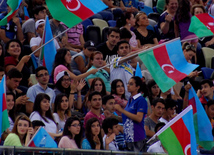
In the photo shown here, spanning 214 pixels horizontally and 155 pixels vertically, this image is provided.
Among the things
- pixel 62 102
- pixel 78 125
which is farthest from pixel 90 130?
pixel 62 102

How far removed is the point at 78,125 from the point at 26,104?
1.23 metres

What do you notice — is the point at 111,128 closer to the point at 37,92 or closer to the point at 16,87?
the point at 37,92

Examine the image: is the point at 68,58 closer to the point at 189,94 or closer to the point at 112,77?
the point at 112,77

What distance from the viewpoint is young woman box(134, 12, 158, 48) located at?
45.5 ft

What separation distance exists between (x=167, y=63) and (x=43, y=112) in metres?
1.99

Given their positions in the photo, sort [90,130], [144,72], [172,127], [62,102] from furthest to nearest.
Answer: [144,72], [62,102], [90,130], [172,127]

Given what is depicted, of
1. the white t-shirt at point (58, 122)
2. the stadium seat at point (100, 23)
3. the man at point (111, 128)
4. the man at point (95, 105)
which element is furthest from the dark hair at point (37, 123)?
the stadium seat at point (100, 23)

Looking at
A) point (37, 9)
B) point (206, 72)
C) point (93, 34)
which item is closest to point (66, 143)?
point (37, 9)

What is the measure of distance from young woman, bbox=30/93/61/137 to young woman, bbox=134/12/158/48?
4.32 meters

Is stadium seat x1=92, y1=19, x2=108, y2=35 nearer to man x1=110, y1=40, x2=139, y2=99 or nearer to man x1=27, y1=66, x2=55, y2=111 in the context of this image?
man x1=110, y1=40, x2=139, y2=99

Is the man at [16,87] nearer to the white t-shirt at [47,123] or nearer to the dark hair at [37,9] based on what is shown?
the white t-shirt at [47,123]

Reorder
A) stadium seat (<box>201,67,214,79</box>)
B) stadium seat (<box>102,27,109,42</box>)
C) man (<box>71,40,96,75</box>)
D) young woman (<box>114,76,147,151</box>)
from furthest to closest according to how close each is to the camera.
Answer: stadium seat (<box>201,67,214,79</box>) < stadium seat (<box>102,27,109,42</box>) < man (<box>71,40,96,75</box>) < young woman (<box>114,76,147,151</box>)

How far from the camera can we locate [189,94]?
38.4ft

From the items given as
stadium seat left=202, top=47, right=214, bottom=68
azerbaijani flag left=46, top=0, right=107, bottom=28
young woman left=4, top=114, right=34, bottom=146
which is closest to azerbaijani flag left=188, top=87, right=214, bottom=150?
azerbaijani flag left=46, top=0, right=107, bottom=28
